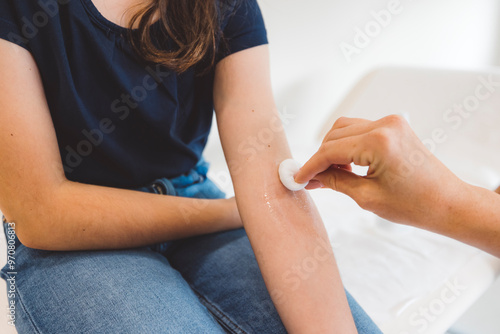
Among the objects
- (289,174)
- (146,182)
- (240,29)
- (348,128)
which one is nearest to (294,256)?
(289,174)

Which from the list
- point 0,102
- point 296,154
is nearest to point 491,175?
point 296,154

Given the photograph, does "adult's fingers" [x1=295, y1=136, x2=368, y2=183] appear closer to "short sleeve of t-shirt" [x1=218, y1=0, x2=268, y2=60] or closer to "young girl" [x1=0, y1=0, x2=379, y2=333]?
"young girl" [x1=0, y1=0, x2=379, y2=333]

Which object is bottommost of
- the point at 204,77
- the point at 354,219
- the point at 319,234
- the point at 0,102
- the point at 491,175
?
the point at 491,175

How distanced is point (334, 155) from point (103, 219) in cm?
39

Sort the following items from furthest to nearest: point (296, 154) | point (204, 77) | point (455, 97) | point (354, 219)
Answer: point (296, 154) → point (455, 97) → point (354, 219) → point (204, 77)

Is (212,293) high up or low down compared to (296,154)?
up

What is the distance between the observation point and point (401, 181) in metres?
0.52

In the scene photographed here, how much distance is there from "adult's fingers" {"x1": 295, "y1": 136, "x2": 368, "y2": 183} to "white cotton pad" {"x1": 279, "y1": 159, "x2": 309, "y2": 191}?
0.23 ft

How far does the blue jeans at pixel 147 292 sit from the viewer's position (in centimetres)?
55

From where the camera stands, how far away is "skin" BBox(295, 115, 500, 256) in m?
0.50

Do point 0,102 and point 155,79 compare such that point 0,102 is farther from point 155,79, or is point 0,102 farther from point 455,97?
point 455,97

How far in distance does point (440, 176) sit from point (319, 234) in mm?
242

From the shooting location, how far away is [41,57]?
1.91 feet

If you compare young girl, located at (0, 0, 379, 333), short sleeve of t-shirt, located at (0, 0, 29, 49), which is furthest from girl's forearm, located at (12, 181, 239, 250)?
short sleeve of t-shirt, located at (0, 0, 29, 49)
